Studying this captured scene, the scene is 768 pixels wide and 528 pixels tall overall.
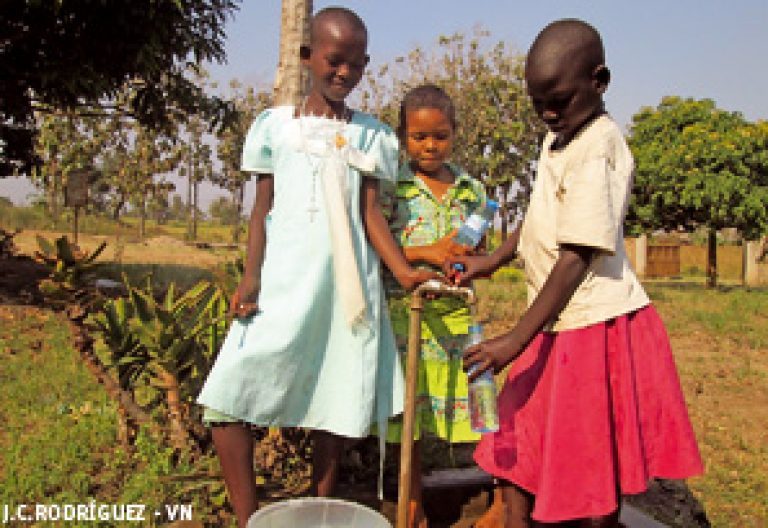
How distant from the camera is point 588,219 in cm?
171

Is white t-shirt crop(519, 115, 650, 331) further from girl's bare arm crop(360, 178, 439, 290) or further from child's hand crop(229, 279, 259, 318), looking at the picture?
child's hand crop(229, 279, 259, 318)

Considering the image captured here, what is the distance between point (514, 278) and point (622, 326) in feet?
42.8

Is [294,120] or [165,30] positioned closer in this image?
[294,120]

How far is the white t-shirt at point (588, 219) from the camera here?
1715 mm

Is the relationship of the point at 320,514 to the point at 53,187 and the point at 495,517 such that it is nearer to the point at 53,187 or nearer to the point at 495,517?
the point at 495,517

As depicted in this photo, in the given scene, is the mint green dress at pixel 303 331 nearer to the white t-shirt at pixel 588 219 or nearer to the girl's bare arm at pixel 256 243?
the girl's bare arm at pixel 256 243

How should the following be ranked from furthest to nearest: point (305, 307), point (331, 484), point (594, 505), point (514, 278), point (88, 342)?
1. point (514, 278)
2. point (88, 342)
3. point (331, 484)
4. point (305, 307)
5. point (594, 505)

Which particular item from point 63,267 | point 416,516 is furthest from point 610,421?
point 63,267

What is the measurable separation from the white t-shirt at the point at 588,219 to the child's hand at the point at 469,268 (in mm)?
206

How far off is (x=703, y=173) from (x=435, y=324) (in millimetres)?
14741

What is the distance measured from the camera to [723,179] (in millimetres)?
14977

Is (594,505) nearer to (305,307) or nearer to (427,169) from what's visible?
(305,307)

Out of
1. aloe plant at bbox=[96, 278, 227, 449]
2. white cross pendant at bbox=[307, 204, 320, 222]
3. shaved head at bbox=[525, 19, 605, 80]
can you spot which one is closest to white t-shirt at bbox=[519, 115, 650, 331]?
shaved head at bbox=[525, 19, 605, 80]

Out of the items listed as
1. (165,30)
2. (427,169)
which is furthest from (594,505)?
(165,30)
